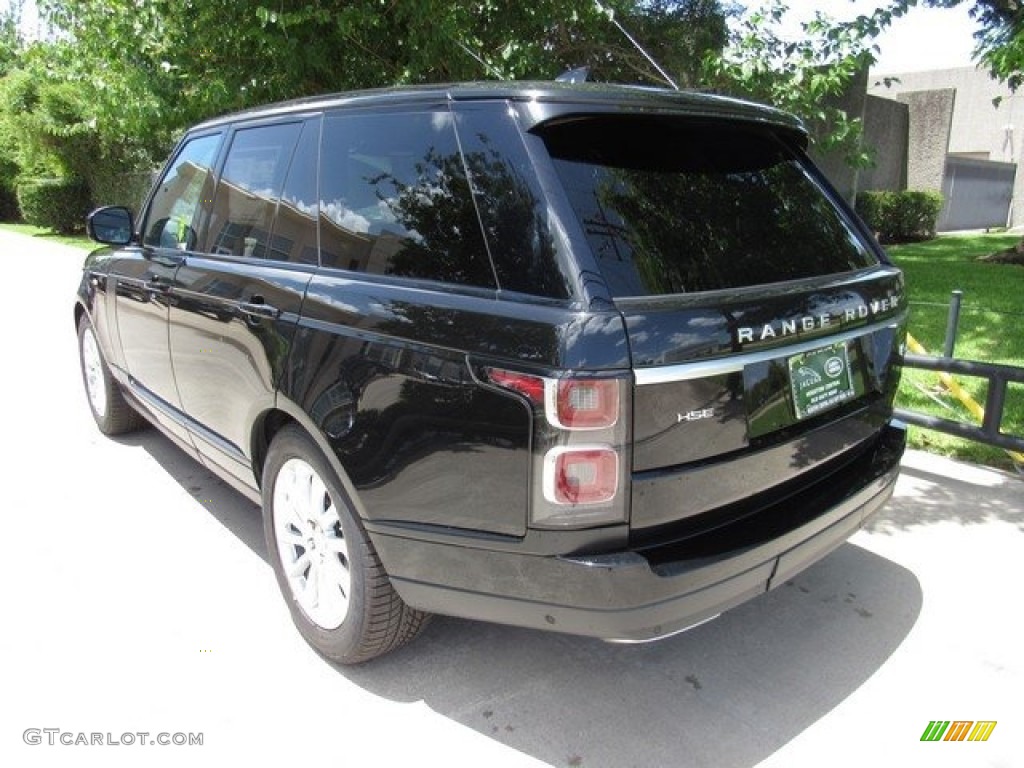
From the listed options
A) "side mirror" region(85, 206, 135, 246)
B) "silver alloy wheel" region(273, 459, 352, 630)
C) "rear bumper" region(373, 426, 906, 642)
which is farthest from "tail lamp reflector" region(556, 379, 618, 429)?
"side mirror" region(85, 206, 135, 246)

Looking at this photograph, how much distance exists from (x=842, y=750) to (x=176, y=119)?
8.68 metres

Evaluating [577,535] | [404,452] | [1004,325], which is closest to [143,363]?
[404,452]

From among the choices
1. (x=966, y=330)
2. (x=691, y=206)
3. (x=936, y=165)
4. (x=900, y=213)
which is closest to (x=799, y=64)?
(x=966, y=330)

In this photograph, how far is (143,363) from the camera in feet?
13.6

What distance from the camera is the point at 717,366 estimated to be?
2.13 metres

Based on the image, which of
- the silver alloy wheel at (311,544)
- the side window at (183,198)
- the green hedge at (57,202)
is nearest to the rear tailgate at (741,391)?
the silver alloy wheel at (311,544)

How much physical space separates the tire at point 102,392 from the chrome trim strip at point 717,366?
157 inches

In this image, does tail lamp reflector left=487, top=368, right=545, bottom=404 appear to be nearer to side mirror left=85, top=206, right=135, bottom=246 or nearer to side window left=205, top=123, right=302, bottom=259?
side window left=205, top=123, right=302, bottom=259

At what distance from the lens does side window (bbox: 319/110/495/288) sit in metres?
2.33

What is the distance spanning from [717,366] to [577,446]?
0.46m

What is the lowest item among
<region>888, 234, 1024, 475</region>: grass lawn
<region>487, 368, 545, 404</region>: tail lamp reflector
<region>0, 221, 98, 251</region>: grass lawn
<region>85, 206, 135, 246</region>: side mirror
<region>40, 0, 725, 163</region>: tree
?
<region>0, 221, 98, 251</region>: grass lawn

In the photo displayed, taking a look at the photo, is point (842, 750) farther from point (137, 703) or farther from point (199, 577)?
point (199, 577)

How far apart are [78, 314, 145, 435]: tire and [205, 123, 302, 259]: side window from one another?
194cm

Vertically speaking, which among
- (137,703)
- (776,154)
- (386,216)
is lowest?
(137,703)
